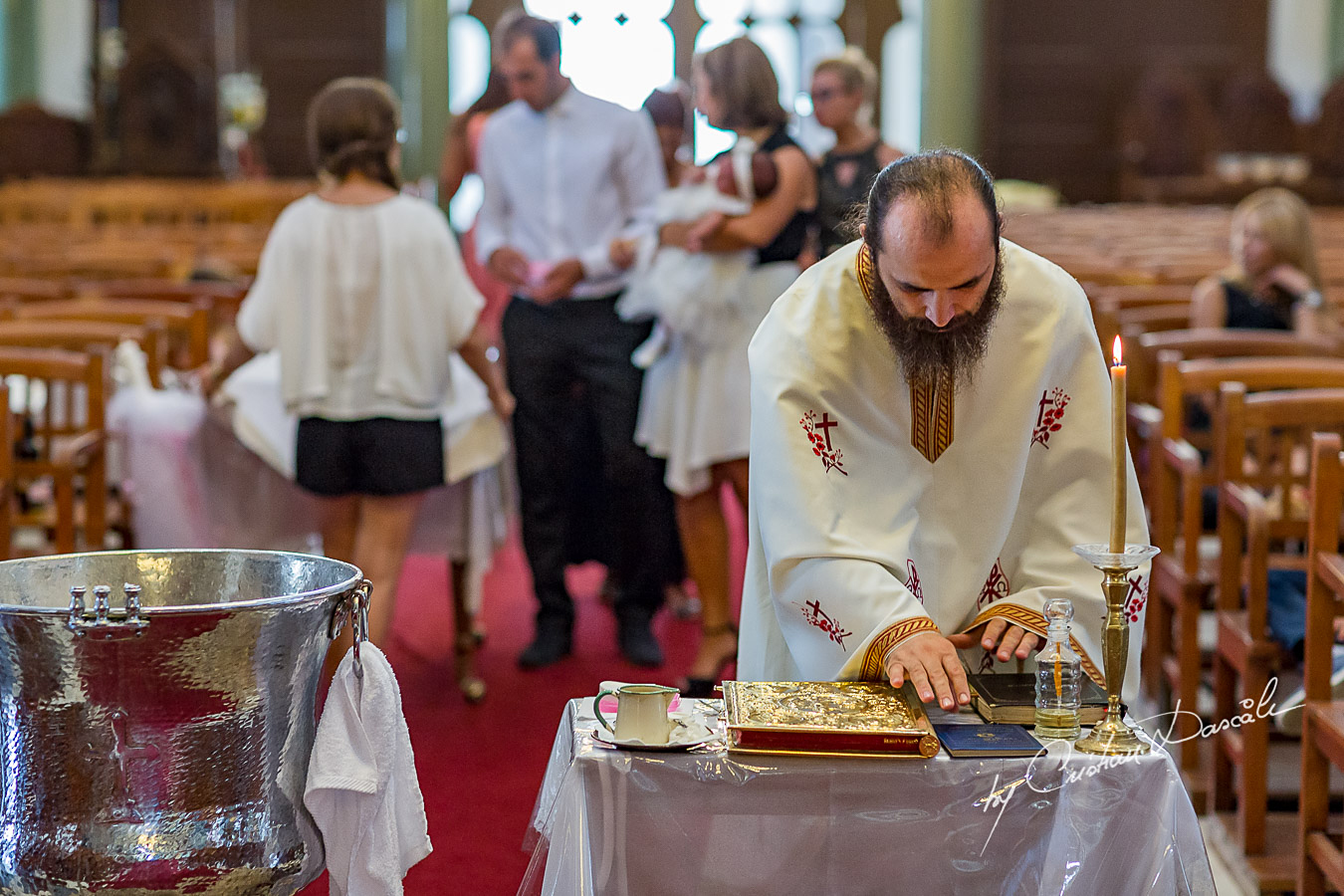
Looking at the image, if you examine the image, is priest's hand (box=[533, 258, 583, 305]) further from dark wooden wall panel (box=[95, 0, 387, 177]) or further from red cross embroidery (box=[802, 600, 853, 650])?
dark wooden wall panel (box=[95, 0, 387, 177])

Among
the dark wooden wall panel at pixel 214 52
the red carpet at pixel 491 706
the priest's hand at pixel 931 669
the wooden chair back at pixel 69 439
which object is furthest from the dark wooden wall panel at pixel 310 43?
the priest's hand at pixel 931 669

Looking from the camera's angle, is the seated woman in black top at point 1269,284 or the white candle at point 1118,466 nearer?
the white candle at point 1118,466

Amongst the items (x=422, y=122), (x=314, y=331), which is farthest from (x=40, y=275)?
(x=422, y=122)

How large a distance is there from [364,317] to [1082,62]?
16.8 metres

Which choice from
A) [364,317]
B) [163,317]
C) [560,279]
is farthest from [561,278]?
[163,317]

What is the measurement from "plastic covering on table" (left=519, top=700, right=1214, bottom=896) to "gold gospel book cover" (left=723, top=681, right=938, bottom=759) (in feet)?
0.05

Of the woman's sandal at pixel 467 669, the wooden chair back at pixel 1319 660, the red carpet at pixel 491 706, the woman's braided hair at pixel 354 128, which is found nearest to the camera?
the wooden chair back at pixel 1319 660

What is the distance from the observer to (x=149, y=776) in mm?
1725

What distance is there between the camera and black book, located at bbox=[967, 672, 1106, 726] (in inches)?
71.7

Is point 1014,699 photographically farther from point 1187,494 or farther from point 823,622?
point 1187,494

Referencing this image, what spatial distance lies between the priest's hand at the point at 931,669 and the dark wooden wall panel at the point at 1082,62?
688 inches

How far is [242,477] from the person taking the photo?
14.3 ft

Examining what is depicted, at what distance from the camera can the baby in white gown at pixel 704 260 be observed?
3.87 meters

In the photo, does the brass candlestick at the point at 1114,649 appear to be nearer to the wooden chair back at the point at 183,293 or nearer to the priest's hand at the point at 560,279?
the priest's hand at the point at 560,279
